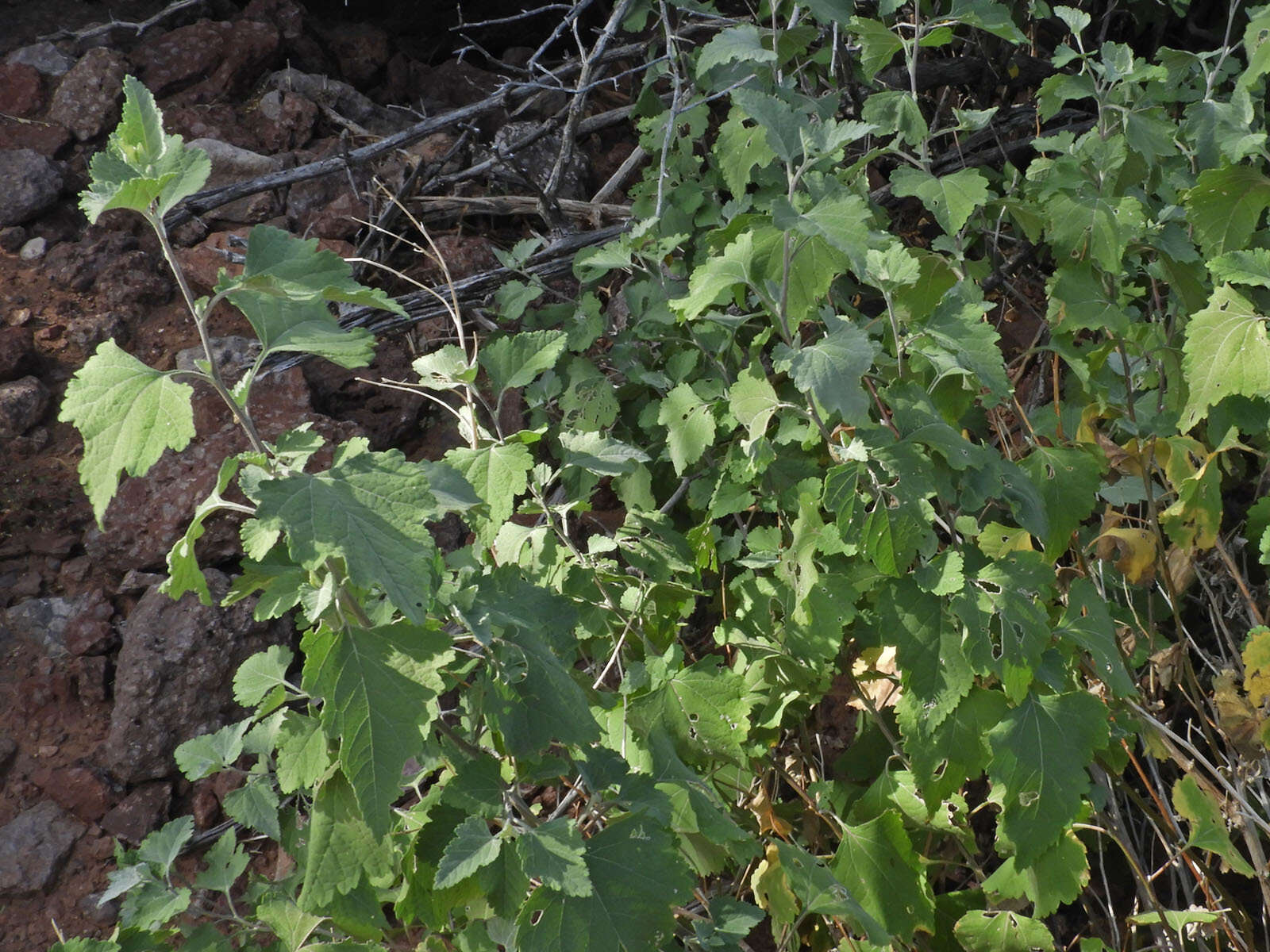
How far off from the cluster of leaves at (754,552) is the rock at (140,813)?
1.28 ft

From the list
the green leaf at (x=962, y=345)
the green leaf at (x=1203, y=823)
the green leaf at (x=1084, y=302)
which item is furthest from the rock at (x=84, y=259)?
the green leaf at (x=1203, y=823)

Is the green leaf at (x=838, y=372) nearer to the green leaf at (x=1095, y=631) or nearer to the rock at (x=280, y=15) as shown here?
the green leaf at (x=1095, y=631)

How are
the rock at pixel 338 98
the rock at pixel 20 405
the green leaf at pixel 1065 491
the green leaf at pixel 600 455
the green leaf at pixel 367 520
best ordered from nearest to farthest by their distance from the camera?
the green leaf at pixel 367 520 < the green leaf at pixel 600 455 < the green leaf at pixel 1065 491 < the rock at pixel 20 405 < the rock at pixel 338 98

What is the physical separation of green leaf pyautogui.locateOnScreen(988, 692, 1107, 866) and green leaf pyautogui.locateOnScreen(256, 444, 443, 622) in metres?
1.06

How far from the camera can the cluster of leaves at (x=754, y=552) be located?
4.49 ft

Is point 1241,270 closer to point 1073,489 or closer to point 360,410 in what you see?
point 1073,489

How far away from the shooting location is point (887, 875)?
1.94 meters

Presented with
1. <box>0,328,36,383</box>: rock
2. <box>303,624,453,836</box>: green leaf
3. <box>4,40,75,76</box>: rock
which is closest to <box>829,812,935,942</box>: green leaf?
<box>303,624,453,836</box>: green leaf

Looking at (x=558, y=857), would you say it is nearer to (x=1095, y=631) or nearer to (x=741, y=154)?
(x=1095, y=631)

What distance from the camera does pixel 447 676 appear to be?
1.46m

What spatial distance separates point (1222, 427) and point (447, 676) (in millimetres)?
1703

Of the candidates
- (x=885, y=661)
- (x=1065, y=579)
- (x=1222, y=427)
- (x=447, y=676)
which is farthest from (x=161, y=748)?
(x=1222, y=427)

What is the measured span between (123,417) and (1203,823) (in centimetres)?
197

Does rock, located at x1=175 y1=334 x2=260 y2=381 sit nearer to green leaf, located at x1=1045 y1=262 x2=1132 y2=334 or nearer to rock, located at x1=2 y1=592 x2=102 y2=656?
rock, located at x1=2 y1=592 x2=102 y2=656
